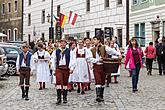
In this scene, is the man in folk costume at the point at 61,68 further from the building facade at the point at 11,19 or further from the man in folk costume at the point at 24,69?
the building facade at the point at 11,19

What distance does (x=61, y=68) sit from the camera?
46.4 feet

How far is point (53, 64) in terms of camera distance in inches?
562

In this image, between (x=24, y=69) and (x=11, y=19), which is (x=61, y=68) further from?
(x=11, y=19)

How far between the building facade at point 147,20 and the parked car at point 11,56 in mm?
12196

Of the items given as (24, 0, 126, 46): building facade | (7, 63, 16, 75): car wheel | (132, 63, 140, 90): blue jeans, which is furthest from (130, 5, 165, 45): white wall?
(132, 63, 140, 90): blue jeans

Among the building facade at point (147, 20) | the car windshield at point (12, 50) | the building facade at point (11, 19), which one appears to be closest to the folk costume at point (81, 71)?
the car windshield at point (12, 50)

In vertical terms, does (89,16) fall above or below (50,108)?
above

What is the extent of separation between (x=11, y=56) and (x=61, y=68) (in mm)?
12026

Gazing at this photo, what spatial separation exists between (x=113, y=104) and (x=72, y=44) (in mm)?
3761

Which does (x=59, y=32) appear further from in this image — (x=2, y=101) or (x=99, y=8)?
(x=2, y=101)

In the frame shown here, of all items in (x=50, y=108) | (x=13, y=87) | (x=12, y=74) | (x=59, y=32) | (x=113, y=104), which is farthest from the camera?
(x=59, y=32)

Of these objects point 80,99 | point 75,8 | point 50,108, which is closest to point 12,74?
point 80,99

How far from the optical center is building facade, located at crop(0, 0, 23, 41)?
68.8m

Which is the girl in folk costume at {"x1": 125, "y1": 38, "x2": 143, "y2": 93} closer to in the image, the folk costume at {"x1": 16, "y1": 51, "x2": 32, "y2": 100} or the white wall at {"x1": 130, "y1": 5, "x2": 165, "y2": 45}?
the folk costume at {"x1": 16, "y1": 51, "x2": 32, "y2": 100}
